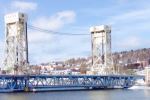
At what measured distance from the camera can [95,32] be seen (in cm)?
11494

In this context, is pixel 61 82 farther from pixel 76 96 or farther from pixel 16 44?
pixel 76 96

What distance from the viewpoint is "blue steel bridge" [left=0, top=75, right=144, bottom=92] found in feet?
296

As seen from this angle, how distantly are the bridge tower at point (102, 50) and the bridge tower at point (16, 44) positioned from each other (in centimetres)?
2579

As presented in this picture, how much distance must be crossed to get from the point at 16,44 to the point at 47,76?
10203mm

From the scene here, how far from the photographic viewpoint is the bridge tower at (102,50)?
112 meters

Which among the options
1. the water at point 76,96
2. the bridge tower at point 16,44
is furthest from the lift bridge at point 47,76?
the water at point 76,96

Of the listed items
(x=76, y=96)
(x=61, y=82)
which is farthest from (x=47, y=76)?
(x=76, y=96)

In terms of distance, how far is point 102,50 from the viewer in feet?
369

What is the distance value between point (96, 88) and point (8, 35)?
26.2 meters

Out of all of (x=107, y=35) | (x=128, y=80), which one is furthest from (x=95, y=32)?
(x=128, y=80)

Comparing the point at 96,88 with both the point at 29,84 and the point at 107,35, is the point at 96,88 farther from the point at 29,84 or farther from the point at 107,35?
the point at 29,84

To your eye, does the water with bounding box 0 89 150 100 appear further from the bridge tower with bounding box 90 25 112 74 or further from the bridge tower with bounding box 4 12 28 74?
the bridge tower with bounding box 90 25 112 74

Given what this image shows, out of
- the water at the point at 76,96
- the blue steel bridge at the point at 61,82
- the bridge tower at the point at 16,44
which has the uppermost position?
the bridge tower at the point at 16,44

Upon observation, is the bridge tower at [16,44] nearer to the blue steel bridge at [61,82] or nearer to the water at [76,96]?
the blue steel bridge at [61,82]
